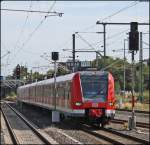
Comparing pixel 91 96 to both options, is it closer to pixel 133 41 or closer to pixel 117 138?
pixel 133 41

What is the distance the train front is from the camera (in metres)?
27.8

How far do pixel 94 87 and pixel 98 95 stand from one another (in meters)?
0.44

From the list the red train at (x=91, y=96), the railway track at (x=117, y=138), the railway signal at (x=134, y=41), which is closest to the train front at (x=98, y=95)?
the red train at (x=91, y=96)

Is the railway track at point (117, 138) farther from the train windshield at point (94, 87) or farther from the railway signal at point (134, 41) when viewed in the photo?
the railway signal at point (134, 41)

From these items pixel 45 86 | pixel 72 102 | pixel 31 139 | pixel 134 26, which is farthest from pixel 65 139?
pixel 45 86

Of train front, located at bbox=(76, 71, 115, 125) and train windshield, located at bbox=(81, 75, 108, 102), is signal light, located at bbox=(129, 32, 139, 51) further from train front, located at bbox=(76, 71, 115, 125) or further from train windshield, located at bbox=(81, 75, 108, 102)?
train windshield, located at bbox=(81, 75, 108, 102)

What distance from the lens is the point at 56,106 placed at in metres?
34.5

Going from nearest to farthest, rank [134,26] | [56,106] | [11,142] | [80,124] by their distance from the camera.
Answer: [11,142] < [134,26] < [80,124] < [56,106]

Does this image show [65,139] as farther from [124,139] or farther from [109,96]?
[109,96]

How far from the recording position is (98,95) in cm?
2828

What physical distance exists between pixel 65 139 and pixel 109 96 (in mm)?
6249

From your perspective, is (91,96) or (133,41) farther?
(91,96)

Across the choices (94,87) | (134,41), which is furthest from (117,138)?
(94,87)

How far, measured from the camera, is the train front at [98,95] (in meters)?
27.8
